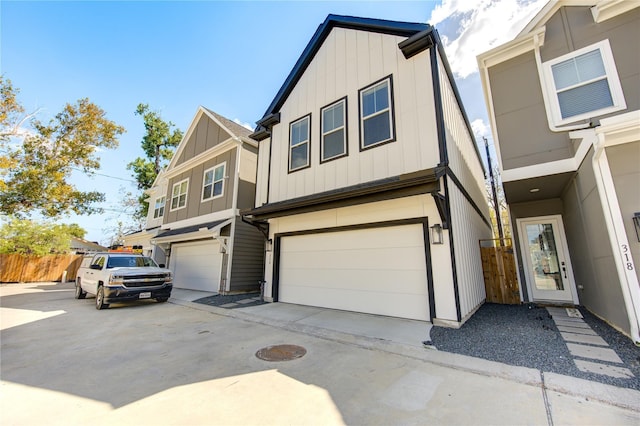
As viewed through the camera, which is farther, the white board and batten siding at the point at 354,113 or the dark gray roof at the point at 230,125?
the dark gray roof at the point at 230,125

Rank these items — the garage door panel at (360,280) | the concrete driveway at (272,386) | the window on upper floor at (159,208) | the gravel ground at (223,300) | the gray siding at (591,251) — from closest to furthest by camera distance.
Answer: the concrete driveway at (272,386) → the gray siding at (591,251) → the garage door panel at (360,280) → the gravel ground at (223,300) → the window on upper floor at (159,208)

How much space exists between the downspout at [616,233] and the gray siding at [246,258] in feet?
32.3

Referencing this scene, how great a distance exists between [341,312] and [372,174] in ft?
11.4

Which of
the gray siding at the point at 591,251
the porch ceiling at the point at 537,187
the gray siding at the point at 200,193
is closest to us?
the gray siding at the point at 591,251

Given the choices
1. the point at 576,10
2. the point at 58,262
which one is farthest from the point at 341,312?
the point at 58,262

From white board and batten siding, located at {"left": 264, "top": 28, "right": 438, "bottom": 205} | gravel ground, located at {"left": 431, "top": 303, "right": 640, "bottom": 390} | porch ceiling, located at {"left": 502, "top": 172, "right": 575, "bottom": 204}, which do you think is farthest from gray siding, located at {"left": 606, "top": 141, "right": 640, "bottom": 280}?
white board and batten siding, located at {"left": 264, "top": 28, "right": 438, "bottom": 205}

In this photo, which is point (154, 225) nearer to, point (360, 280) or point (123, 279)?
point (123, 279)

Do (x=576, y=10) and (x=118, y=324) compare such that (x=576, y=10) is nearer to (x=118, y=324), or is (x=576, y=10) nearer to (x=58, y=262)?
(x=118, y=324)

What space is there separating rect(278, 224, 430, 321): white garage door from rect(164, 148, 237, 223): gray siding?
432 centimetres

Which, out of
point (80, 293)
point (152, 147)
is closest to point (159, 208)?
point (80, 293)

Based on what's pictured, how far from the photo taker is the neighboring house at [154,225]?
47.9ft

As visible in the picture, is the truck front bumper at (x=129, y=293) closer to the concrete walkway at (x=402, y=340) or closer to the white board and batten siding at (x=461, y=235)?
the concrete walkway at (x=402, y=340)

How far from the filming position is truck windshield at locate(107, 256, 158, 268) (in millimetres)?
7898

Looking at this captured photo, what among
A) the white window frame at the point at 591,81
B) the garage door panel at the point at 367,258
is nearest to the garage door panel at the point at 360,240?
the garage door panel at the point at 367,258
